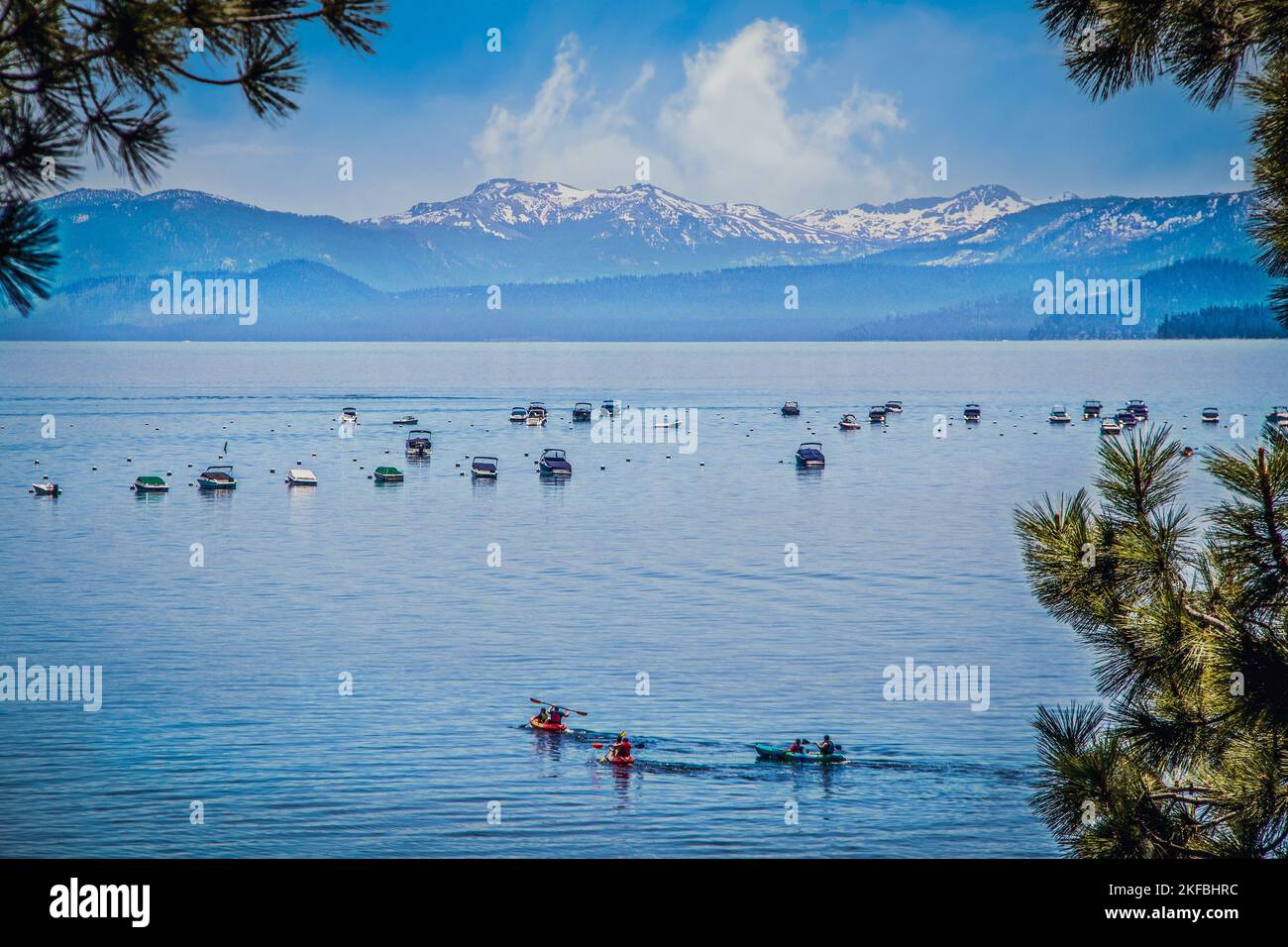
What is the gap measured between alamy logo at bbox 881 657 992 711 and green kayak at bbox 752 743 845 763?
28.4 feet

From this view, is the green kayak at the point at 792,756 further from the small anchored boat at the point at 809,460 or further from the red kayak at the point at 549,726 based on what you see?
the small anchored boat at the point at 809,460

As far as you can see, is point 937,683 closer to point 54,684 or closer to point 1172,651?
point 54,684

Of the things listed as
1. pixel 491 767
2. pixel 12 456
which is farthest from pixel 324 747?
pixel 12 456

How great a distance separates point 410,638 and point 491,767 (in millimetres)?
19465

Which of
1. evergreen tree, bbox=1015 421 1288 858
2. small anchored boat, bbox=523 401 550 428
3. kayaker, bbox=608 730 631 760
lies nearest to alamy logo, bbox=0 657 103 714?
kayaker, bbox=608 730 631 760

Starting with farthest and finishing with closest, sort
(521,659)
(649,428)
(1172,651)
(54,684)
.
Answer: (649,428) < (521,659) < (54,684) < (1172,651)

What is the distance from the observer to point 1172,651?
9523mm

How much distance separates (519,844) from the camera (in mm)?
33500

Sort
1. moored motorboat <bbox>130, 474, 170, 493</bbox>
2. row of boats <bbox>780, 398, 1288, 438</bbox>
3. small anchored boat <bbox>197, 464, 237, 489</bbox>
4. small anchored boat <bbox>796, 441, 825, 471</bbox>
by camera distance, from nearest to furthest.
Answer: moored motorboat <bbox>130, 474, 170, 493</bbox>
small anchored boat <bbox>197, 464, 237, 489</bbox>
small anchored boat <bbox>796, 441, 825, 471</bbox>
row of boats <bbox>780, 398, 1288, 438</bbox>

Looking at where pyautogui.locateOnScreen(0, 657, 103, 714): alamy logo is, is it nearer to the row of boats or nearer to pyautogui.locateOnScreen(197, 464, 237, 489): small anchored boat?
pyautogui.locateOnScreen(197, 464, 237, 489): small anchored boat
